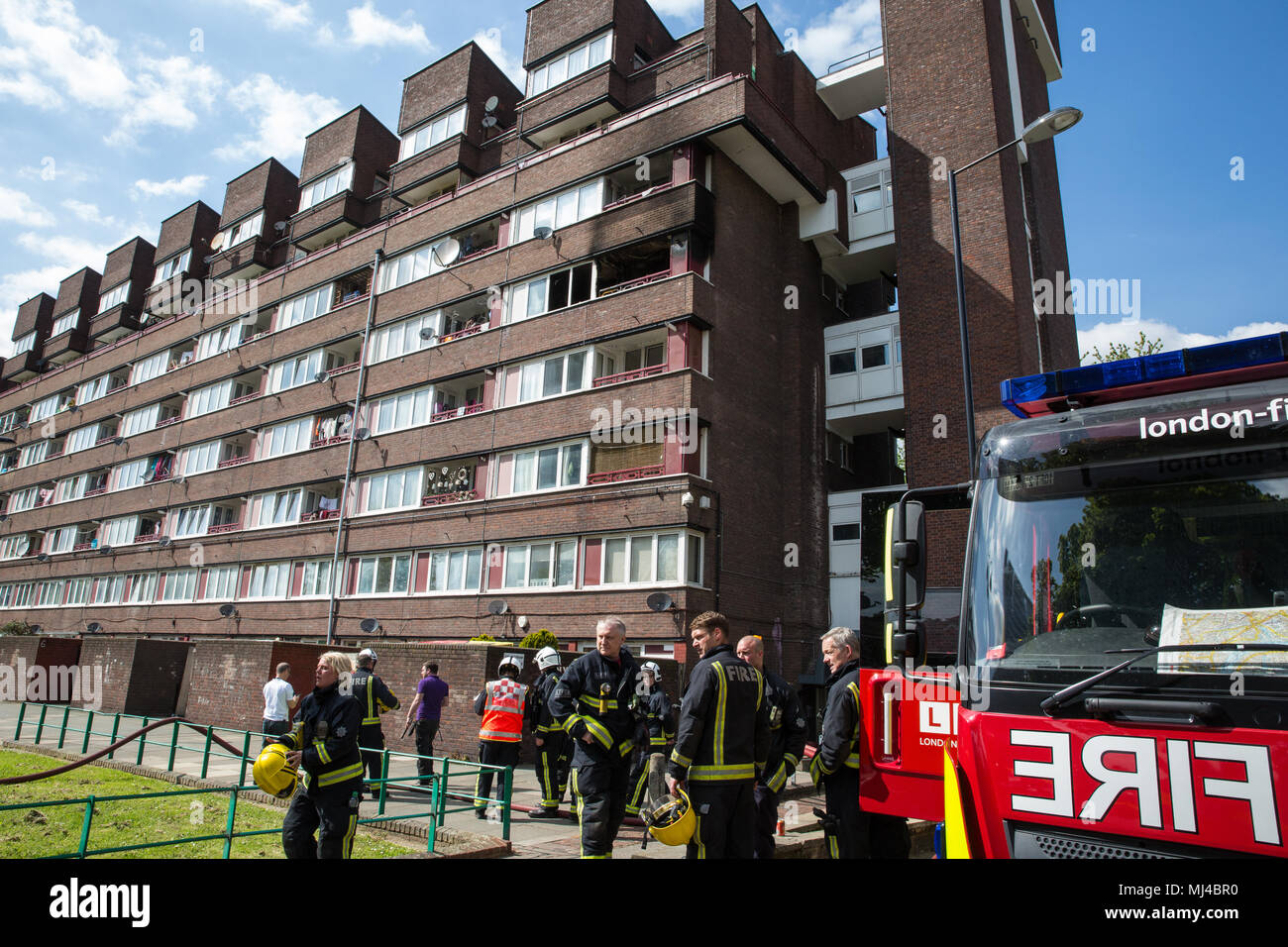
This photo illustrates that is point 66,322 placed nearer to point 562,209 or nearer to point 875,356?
point 562,209

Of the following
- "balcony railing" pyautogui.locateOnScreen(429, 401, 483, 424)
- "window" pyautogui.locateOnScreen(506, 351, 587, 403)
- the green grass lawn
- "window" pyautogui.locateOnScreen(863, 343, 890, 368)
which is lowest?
the green grass lawn

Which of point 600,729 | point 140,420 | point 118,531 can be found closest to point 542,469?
point 600,729

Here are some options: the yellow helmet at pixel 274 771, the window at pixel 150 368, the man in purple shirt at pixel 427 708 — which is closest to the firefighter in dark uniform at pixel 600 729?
the yellow helmet at pixel 274 771

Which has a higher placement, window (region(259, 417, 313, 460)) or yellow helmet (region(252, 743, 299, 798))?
window (region(259, 417, 313, 460))

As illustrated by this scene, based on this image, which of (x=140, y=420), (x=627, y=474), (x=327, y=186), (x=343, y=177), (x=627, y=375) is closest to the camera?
(x=627, y=474)

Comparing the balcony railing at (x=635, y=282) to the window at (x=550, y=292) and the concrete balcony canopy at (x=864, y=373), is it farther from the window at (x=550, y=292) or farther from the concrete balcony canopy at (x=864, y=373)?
the concrete balcony canopy at (x=864, y=373)

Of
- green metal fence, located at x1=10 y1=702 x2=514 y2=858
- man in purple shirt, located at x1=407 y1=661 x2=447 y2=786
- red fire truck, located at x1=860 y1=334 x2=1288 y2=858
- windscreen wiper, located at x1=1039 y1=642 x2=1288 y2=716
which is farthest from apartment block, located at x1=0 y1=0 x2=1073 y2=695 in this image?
windscreen wiper, located at x1=1039 y1=642 x2=1288 y2=716

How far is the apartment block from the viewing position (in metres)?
21.6

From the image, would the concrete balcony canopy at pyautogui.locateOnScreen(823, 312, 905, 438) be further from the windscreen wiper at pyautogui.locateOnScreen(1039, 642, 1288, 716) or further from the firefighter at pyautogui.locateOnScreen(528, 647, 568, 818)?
the windscreen wiper at pyautogui.locateOnScreen(1039, 642, 1288, 716)

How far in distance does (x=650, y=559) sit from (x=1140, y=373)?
646 inches

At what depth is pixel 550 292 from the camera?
24922mm

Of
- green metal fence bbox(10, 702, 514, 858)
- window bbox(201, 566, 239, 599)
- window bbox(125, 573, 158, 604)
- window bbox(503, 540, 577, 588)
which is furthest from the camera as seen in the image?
window bbox(125, 573, 158, 604)

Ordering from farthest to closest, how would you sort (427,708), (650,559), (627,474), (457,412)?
(457,412), (627,474), (650,559), (427,708)
